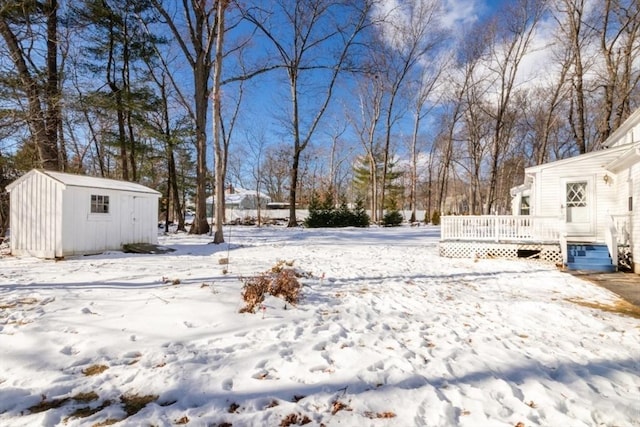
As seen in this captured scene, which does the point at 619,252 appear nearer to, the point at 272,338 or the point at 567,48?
the point at 272,338

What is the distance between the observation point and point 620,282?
6422mm

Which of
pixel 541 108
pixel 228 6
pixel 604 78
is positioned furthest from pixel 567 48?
pixel 228 6

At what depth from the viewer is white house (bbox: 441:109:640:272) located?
8.01 metres

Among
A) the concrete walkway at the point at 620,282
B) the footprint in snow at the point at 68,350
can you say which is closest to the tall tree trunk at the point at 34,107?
the footprint in snow at the point at 68,350

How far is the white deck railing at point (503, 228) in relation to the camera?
29.5 feet

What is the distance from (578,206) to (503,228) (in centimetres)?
297

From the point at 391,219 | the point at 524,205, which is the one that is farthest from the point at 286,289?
the point at 391,219

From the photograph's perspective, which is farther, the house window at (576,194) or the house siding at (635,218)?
the house window at (576,194)

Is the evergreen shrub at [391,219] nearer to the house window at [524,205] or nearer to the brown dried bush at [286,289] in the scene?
the house window at [524,205]

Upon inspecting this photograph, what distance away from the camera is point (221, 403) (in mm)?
2176

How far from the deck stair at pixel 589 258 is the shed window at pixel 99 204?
13103 mm

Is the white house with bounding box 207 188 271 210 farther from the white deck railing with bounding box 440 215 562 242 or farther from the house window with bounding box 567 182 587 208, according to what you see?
the house window with bounding box 567 182 587 208

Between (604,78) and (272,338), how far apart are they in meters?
22.1

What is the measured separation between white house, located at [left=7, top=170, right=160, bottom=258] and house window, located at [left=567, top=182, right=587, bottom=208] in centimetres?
1444
